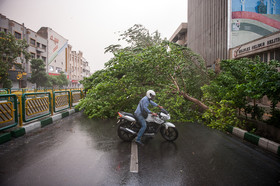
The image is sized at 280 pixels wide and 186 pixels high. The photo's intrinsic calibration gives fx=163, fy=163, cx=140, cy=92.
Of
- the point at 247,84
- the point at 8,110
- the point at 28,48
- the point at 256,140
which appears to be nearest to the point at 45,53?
the point at 28,48

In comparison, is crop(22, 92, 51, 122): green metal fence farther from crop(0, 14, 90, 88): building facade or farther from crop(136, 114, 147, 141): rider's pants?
crop(0, 14, 90, 88): building facade

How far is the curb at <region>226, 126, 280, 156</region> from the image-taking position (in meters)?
4.04

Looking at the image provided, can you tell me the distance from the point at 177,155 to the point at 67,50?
64.7 meters

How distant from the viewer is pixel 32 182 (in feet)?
8.72

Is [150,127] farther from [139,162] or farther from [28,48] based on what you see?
[28,48]

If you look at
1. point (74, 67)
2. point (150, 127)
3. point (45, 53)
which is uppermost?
point (45, 53)

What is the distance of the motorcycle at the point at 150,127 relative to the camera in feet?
15.6

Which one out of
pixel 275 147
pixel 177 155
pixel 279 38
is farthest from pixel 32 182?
pixel 279 38

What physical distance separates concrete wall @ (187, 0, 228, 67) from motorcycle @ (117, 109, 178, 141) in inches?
384

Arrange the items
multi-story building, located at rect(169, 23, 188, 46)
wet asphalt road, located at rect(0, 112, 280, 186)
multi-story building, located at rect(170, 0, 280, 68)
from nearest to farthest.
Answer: wet asphalt road, located at rect(0, 112, 280, 186), multi-story building, located at rect(170, 0, 280, 68), multi-story building, located at rect(169, 23, 188, 46)

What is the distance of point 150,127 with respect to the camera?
192 inches

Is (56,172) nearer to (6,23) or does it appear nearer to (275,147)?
(275,147)

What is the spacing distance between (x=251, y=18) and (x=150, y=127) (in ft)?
54.8

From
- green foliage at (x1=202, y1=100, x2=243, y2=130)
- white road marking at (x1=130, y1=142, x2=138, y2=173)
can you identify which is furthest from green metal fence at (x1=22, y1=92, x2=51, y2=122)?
green foliage at (x1=202, y1=100, x2=243, y2=130)
